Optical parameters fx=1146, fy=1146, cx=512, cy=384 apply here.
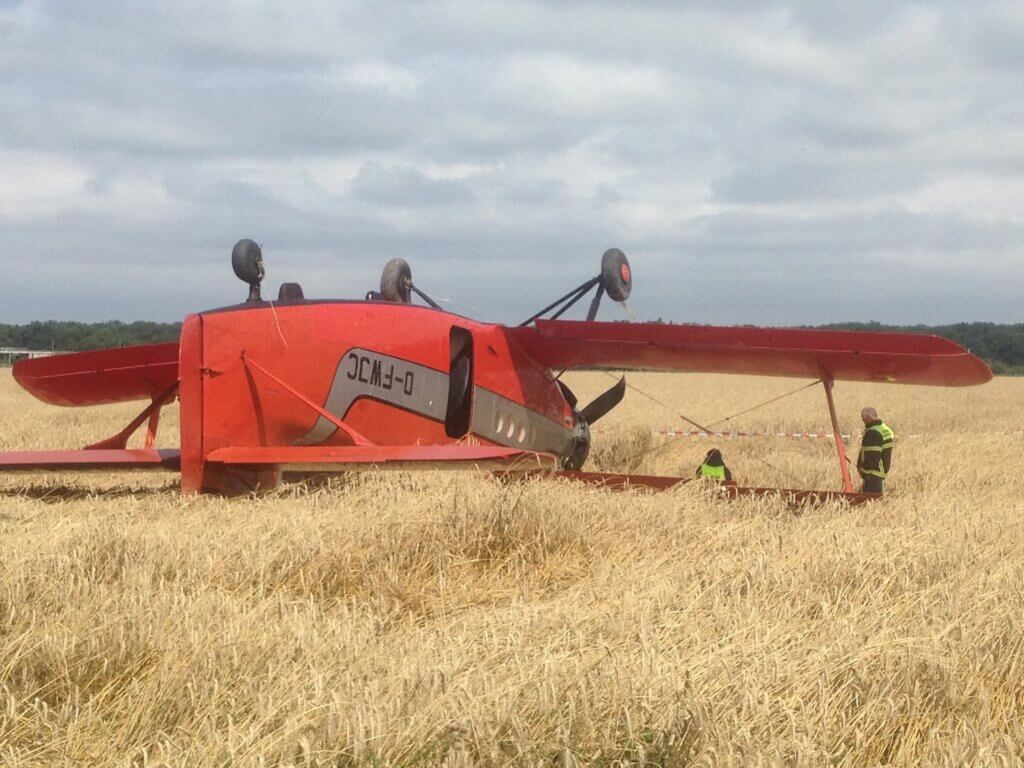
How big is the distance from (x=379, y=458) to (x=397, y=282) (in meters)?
4.76

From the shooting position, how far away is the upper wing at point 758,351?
1212 cm

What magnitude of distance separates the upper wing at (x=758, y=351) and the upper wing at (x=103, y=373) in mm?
4131

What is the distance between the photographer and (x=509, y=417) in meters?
13.5

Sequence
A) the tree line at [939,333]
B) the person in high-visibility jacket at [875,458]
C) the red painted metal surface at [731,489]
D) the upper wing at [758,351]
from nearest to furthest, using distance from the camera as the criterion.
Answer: the red painted metal surface at [731,489] < the upper wing at [758,351] < the person in high-visibility jacket at [875,458] < the tree line at [939,333]

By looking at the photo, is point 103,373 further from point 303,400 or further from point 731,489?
point 731,489

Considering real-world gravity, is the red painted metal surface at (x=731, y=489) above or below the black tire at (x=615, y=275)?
below

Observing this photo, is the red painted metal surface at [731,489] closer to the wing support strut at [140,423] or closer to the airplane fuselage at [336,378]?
the airplane fuselage at [336,378]

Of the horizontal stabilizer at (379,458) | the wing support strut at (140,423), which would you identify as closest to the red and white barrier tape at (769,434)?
the wing support strut at (140,423)

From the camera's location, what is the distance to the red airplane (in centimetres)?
1023

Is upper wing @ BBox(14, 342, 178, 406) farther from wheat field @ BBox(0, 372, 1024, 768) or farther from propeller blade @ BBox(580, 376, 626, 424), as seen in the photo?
propeller blade @ BBox(580, 376, 626, 424)

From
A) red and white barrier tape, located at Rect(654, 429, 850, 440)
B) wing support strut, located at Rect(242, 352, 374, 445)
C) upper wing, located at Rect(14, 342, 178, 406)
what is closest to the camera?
wing support strut, located at Rect(242, 352, 374, 445)

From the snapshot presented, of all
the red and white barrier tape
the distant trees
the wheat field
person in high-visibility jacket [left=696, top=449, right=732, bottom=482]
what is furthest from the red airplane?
the distant trees

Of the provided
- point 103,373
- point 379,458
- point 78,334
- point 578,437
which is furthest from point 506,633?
point 78,334

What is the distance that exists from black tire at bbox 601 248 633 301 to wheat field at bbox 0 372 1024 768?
6.16 metres
